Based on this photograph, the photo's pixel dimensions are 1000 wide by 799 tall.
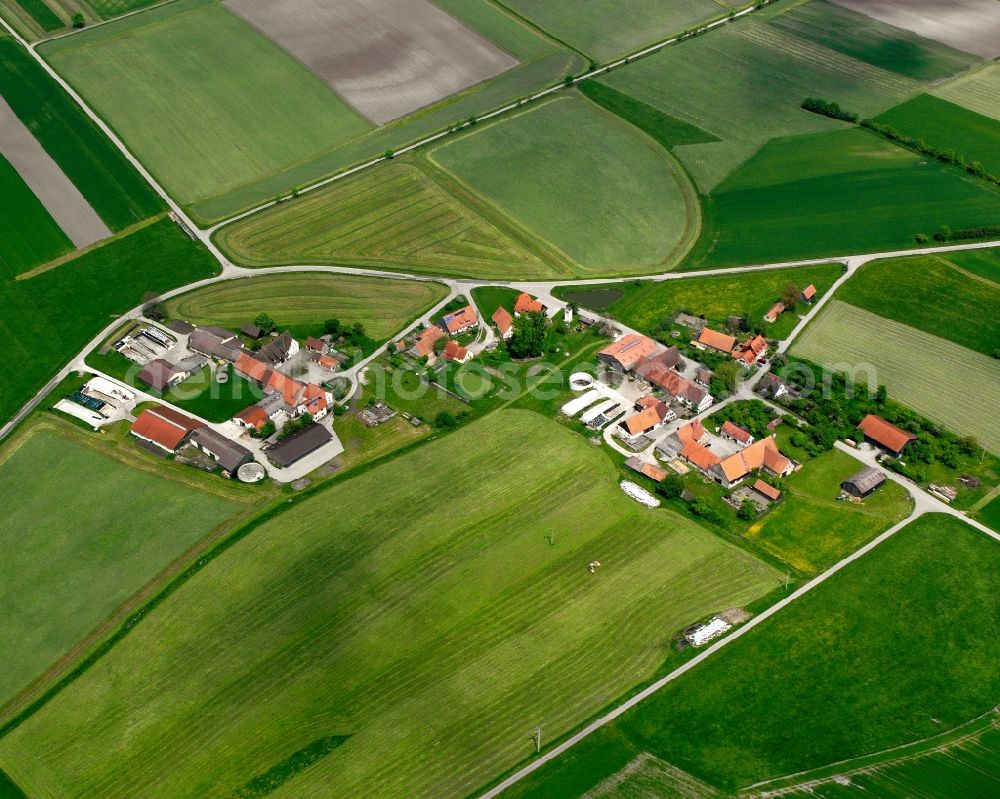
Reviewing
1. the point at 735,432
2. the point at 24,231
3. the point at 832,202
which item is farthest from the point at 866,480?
the point at 24,231

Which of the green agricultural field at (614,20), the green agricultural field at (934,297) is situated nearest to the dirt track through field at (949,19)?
the green agricultural field at (614,20)

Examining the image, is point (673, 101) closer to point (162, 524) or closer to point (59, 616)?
point (162, 524)

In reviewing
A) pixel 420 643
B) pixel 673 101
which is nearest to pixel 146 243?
pixel 420 643

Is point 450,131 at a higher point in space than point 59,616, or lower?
Result: higher

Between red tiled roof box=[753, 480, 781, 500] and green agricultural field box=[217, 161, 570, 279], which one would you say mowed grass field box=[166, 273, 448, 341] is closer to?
green agricultural field box=[217, 161, 570, 279]

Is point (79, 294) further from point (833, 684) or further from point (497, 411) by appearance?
point (833, 684)

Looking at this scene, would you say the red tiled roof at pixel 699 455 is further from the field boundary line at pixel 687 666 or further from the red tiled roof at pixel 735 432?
the field boundary line at pixel 687 666
